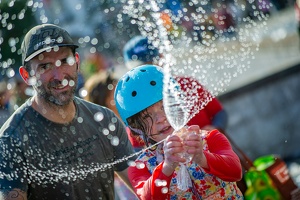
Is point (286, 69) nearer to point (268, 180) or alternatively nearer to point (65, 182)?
point (268, 180)

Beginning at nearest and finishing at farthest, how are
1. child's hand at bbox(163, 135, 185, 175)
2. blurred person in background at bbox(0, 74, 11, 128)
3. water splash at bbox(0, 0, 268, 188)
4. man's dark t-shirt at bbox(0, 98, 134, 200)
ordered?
child's hand at bbox(163, 135, 185, 175), man's dark t-shirt at bbox(0, 98, 134, 200), water splash at bbox(0, 0, 268, 188), blurred person in background at bbox(0, 74, 11, 128)

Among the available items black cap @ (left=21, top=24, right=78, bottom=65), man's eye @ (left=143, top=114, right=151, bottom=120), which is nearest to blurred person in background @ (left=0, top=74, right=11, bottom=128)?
black cap @ (left=21, top=24, right=78, bottom=65)

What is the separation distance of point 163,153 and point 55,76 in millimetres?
922

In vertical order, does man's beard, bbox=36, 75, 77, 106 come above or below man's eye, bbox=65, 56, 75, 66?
below

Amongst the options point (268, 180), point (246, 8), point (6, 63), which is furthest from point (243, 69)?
point (6, 63)

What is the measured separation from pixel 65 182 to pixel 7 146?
447 mm

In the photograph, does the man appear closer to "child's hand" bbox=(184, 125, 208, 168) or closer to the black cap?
the black cap

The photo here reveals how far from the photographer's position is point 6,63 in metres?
17.2

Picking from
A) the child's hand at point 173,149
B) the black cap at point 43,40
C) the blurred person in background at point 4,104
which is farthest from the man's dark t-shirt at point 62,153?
the blurred person in background at point 4,104

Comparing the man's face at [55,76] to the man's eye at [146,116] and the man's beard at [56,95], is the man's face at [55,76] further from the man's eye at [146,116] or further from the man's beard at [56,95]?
the man's eye at [146,116]

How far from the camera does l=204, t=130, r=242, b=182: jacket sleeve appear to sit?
134 inches

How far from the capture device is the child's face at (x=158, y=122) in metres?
3.54

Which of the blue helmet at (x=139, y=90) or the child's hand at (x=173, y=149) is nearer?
the child's hand at (x=173, y=149)

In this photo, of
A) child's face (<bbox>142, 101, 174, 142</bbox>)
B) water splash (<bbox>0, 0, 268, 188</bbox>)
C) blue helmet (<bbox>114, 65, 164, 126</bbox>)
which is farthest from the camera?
water splash (<bbox>0, 0, 268, 188</bbox>)
